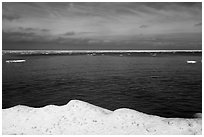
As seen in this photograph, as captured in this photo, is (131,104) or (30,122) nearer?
(30,122)

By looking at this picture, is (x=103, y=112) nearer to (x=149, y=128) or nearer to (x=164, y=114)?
(x=149, y=128)

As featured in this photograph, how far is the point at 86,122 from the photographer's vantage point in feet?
49.3

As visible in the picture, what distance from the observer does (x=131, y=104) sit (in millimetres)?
24891

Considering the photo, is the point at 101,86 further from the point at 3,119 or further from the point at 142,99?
the point at 3,119

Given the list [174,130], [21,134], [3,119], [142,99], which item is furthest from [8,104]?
[174,130]

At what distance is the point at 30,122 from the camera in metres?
15.3

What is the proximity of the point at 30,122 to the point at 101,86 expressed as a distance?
19.5 meters

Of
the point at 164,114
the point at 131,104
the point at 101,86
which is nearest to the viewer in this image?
the point at 164,114

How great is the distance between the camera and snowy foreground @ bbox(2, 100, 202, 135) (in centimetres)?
1409

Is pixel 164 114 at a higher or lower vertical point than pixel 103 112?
lower

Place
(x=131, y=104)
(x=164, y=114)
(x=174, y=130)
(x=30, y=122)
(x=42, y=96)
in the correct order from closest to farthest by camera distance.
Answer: (x=174, y=130) → (x=30, y=122) → (x=164, y=114) → (x=131, y=104) → (x=42, y=96)

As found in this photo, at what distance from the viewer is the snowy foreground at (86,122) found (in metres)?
14.1

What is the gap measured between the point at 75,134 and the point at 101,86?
2039cm

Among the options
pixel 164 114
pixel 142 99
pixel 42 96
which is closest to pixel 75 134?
pixel 164 114
